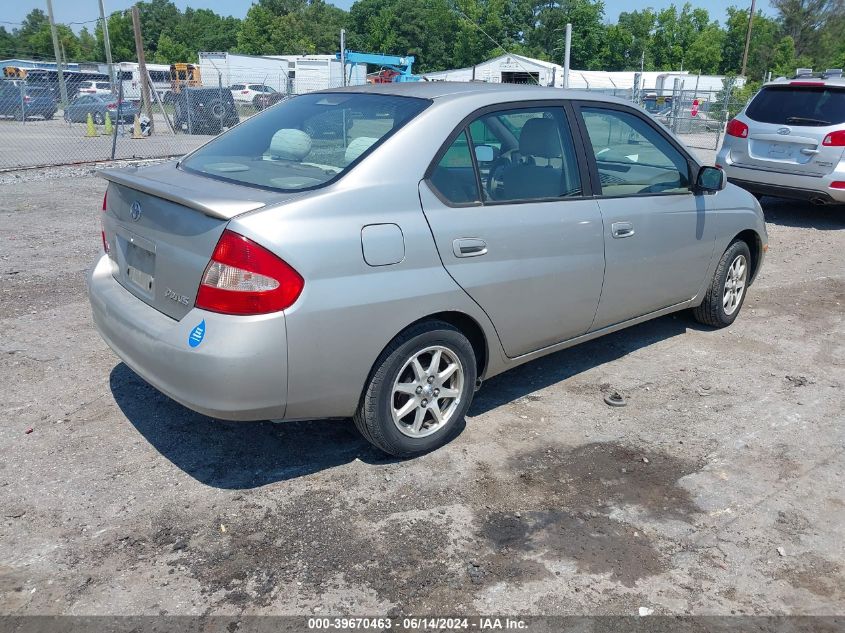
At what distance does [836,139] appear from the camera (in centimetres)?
896

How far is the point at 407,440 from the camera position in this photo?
3543mm

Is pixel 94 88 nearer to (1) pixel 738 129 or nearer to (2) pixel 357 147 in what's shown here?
(1) pixel 738 129

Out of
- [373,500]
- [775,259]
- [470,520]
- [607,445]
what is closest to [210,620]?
[373,500]

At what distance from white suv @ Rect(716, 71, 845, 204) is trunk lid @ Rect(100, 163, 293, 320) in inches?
325

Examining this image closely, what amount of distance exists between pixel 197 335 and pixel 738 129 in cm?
905

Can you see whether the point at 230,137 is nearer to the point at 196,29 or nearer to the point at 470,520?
the point at 470,520

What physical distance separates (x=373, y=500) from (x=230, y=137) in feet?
7.31

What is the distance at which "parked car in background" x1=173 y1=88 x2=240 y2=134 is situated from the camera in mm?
21094

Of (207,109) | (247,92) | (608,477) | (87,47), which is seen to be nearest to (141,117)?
(207,109)

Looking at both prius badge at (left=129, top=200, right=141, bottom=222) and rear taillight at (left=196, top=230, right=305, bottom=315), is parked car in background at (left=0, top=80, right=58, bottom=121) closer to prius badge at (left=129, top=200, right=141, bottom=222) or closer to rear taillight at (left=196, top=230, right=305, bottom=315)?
prius badge at (left=129, top=200, right=141, bottom=222)

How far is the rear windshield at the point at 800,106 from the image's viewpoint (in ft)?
29.8

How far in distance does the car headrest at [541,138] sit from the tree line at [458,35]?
83.9 meters

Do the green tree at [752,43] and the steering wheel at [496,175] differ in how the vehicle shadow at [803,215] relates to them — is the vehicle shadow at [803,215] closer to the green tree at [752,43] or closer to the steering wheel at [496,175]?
the steering wheel at [496,175]

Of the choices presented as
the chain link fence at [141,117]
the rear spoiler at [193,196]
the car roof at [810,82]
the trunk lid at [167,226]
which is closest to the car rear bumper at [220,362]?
the trunk lid at [167,226]
